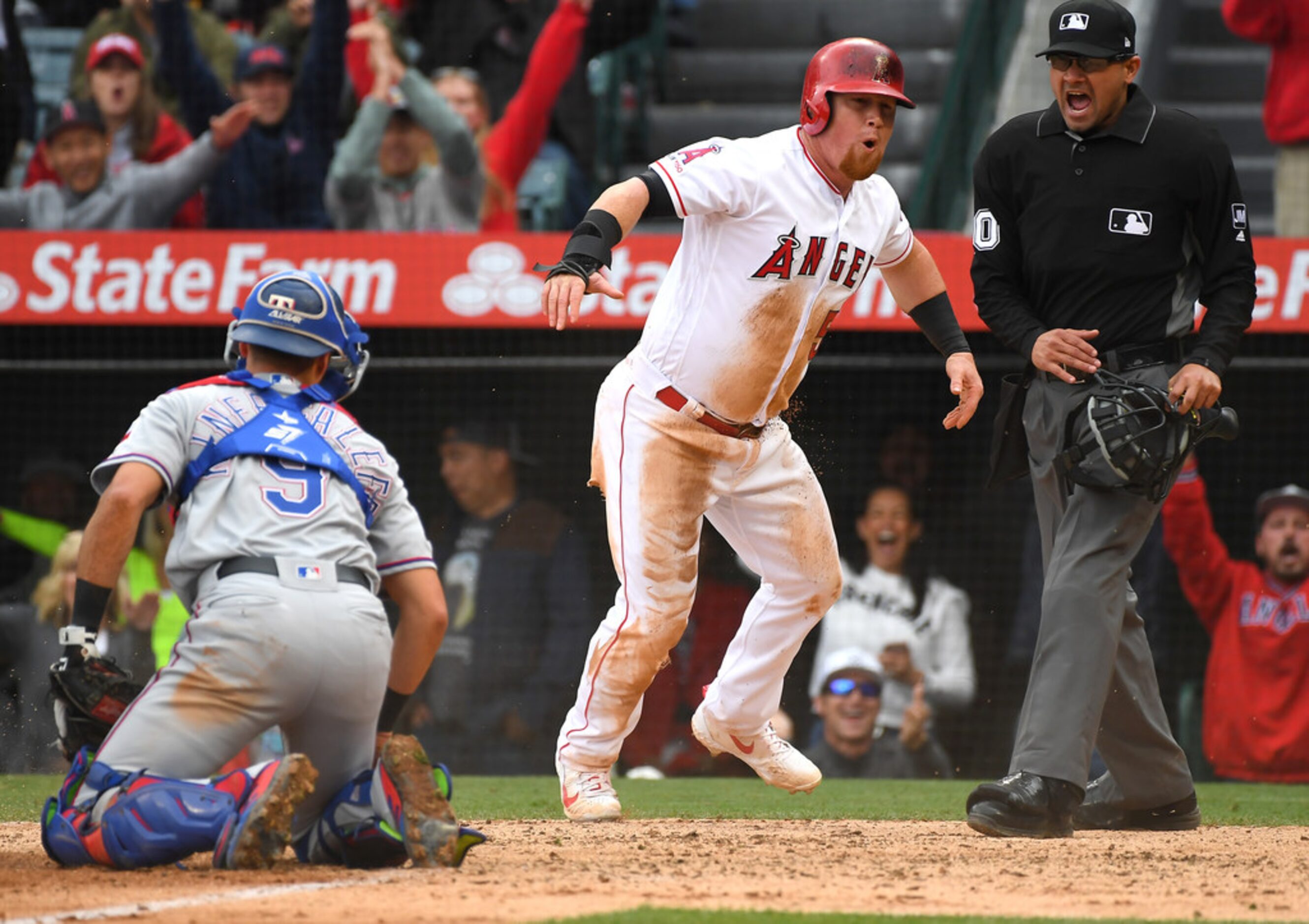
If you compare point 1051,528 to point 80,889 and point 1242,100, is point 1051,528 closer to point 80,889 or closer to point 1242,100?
point 80,889

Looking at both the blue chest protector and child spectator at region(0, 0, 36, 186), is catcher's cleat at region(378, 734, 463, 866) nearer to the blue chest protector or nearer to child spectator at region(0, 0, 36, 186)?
the blue chest protector

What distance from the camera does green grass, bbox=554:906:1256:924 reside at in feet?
9.19

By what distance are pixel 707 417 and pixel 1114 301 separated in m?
1.03

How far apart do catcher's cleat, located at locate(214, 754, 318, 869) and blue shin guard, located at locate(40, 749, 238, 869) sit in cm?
3

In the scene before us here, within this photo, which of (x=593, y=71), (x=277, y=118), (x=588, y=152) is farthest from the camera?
(x=593, y=71)

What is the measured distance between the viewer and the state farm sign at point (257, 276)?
7.14 metres

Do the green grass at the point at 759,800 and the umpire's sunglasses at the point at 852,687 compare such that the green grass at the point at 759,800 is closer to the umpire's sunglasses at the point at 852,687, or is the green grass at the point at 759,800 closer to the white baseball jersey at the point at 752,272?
the umpire's sunglasses at the point at 852,687

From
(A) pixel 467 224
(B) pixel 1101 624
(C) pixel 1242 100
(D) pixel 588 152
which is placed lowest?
(B) pixel 1101 624

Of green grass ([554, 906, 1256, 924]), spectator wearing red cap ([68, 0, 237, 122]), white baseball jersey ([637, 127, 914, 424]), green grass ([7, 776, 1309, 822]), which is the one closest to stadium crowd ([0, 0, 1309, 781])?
spectator wearing red cap ([68, 0, 237, 122])

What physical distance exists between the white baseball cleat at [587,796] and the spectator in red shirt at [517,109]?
12.7 feet

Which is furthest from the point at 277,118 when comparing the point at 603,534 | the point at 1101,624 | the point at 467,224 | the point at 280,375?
the point at 1101,624

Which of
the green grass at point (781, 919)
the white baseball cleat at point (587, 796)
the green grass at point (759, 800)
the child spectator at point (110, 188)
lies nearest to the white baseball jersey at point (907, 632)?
the green grass at point (759, 800)

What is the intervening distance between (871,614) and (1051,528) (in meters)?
3.22

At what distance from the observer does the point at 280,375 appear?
3664 mm
